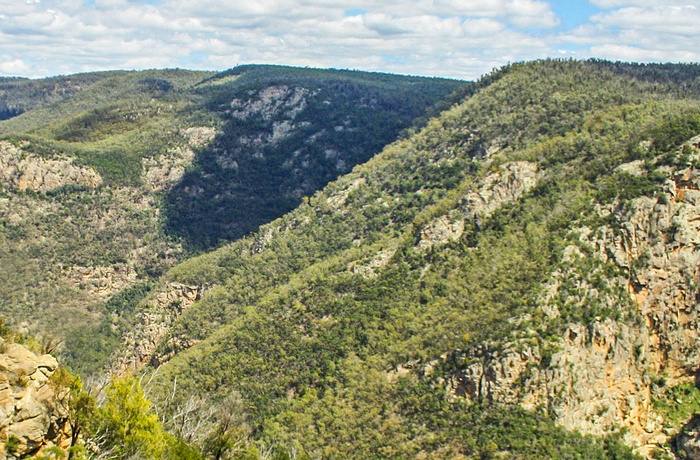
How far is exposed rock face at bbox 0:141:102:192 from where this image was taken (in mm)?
146500

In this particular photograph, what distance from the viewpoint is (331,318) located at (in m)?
85.0

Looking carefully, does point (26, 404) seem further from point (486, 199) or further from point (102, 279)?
point (102, 279)

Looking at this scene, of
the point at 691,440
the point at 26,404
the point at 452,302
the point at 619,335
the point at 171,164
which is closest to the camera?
the point at 26,404

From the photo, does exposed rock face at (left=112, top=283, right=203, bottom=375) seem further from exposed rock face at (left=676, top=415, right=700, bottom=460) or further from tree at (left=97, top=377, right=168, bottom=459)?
exposed rock face at (left=676, top=415, right=700, bottom=460)

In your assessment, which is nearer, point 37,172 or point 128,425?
point 128,425

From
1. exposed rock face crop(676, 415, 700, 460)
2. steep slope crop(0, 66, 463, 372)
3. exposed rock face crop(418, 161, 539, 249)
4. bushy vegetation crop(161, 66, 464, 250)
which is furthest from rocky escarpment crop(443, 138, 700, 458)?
bushy vegetation crop(161, 66, 464, 250)

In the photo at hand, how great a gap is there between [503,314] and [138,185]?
11250 centimetres

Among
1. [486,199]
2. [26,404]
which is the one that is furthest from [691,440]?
[26,404]

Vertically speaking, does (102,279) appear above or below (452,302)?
below

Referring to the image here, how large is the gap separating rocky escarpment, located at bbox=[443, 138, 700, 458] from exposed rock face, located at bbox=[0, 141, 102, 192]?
109 m

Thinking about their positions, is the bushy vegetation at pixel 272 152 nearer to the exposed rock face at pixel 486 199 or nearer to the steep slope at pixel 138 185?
the steep slope at pixel 138 185

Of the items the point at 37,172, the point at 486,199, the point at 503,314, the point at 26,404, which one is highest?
the point at 26,404

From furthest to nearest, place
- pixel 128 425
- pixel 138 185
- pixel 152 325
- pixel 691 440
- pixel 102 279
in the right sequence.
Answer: pixel 138 185 < pixel 102 279 < pixel 152 325 < pixel 691 440 < pixel 128 425

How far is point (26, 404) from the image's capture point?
94.0ft
